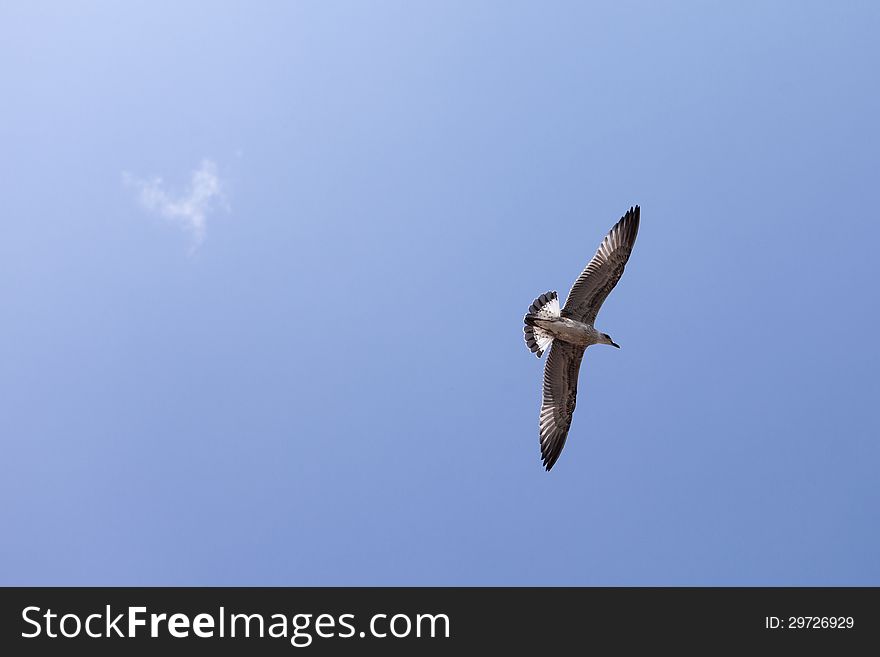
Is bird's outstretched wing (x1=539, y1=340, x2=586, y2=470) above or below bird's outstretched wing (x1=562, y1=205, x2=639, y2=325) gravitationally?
below

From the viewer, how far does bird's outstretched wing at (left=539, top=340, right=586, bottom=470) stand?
14.4 meters

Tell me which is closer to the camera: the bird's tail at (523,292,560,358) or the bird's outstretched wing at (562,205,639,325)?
the bird's outstretched wing at (562,205,639,325)

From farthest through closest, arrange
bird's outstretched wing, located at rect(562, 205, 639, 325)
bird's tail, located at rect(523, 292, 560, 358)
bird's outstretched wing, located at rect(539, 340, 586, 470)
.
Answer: bird's outstretched wing, located at rect(539, 340, 586, 470) < bird's tail, located at rect(523, 292, 560, 358) < bird's outstretched wing, located at rect(562, 205, 639, 325)

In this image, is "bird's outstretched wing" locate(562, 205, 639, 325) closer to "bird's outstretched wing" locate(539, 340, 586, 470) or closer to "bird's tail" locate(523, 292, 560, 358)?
"bird's tail" locate(523, 292, 560, 358)

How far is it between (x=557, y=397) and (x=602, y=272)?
11.5 feet

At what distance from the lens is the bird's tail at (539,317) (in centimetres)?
1377

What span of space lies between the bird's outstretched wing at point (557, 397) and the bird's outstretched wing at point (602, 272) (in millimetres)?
1040

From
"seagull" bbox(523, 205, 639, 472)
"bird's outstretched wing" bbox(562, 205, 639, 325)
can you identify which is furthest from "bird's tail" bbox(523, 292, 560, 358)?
"bird's outstretched wing" bbox(562, 205, 639, 325)

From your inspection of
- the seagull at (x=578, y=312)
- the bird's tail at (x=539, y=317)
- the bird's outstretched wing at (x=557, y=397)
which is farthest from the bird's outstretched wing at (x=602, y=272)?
the bird's outstretched wing at (x=557, y=397)

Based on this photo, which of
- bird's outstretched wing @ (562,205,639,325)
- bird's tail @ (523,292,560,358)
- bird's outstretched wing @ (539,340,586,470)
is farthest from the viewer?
bird's outstretched wing @ (539,340,586,470)

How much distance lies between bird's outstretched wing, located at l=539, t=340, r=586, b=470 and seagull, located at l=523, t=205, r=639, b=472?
2 centimetres

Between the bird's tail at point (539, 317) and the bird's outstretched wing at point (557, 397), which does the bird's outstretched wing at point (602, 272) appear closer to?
the bird's tail at point (539, 317)
